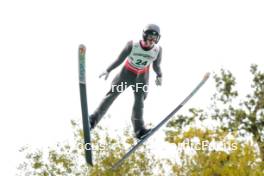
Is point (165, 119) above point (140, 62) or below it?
below

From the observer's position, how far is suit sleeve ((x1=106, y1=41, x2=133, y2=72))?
13070 mm

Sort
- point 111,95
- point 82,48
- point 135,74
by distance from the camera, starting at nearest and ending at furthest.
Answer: point 82,48, point 135,74, point 111,95

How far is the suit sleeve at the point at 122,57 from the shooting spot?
1307cm

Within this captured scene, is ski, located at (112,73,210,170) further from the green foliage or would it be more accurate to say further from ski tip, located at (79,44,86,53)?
ski tip, located at (79,44,86,53)

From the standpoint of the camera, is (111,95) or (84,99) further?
(111,95)

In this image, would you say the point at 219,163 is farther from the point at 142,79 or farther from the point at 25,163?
the point at 25,163

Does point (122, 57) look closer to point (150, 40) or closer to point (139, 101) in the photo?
point (150, 40)

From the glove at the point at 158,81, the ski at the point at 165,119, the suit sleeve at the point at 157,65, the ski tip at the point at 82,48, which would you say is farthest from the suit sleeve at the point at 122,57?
the ski at the point at 165,119

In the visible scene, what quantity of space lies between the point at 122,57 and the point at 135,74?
51 centimetres

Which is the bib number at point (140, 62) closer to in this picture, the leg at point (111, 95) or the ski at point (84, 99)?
the leg at point (111, 95)

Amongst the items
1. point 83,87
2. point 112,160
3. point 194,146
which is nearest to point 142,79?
point 83,87

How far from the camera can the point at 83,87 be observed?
1264 cm

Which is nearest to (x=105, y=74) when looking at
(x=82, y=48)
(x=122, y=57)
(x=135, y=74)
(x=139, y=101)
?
(x=122, y=57)

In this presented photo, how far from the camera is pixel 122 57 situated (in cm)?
1327
